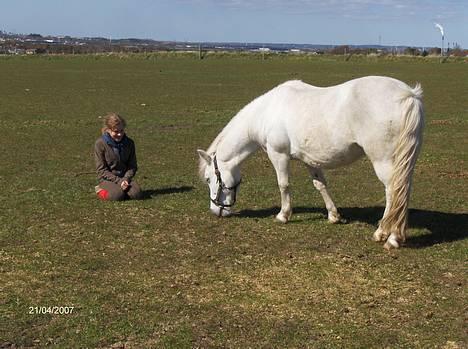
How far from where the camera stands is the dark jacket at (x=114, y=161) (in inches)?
388

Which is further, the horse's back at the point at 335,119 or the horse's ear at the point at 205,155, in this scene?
the horse's ear at the point at 205,155

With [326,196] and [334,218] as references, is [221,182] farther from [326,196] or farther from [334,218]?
[334,218]

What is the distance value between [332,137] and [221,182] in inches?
74.1

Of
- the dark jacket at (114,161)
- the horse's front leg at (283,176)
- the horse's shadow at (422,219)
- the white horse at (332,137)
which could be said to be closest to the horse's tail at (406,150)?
the white horse at (332,137)

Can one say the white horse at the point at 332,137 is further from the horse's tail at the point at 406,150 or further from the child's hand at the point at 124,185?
the child's hand at the point at 124,185

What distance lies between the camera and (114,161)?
995cm

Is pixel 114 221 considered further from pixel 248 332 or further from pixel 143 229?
pixel 248 332

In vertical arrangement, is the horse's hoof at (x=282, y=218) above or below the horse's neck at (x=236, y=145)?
below

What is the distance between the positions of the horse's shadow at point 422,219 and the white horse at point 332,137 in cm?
47

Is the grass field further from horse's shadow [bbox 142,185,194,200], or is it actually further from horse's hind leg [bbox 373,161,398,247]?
horse's hind leg [bbox 373,161,398,247]

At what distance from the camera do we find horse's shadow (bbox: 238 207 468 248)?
7715mm

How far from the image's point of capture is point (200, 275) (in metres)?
6.61

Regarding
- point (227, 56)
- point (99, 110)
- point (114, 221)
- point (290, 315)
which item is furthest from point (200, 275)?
point (227, 56)

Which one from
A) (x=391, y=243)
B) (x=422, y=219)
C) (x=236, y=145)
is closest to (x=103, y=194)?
(x=236, y=145)
